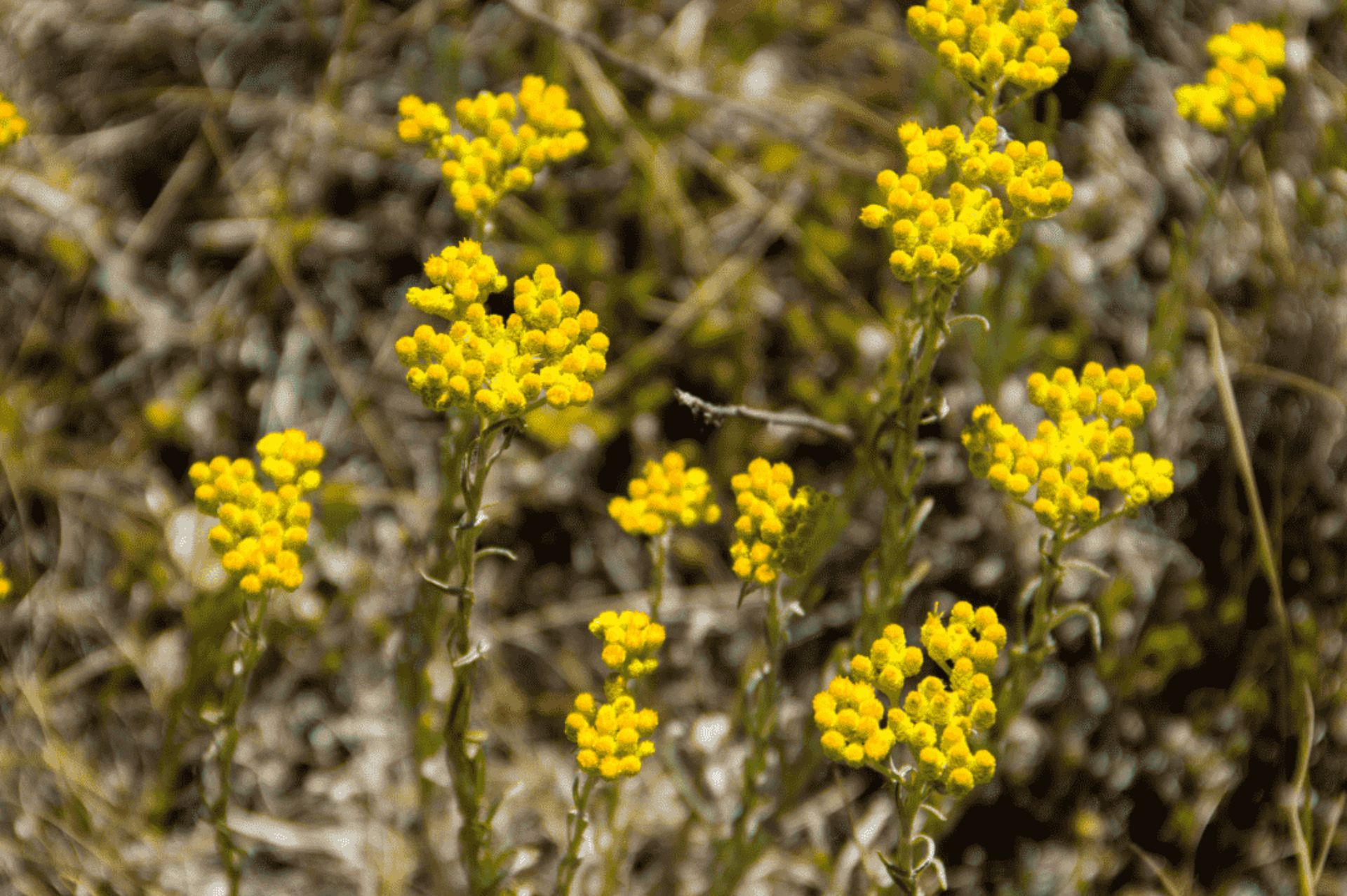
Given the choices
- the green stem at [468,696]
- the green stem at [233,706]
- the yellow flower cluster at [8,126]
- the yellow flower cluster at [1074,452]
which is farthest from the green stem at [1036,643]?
the yellow flower cluster at [8,126]

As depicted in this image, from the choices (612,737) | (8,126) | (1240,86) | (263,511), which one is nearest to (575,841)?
(612,737)

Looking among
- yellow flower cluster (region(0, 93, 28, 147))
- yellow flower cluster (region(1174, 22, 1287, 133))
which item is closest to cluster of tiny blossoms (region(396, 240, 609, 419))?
yellow flower cluster (region(0, 93, 28, 147))

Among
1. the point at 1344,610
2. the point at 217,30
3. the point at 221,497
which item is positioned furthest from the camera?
the point at 217,30

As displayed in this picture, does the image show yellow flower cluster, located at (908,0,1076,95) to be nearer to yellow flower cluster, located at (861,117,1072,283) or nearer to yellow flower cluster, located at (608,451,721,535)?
yellow flower cluster, located at (861,117,1072,283)

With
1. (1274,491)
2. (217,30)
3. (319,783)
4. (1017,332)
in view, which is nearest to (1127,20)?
(1017,332)

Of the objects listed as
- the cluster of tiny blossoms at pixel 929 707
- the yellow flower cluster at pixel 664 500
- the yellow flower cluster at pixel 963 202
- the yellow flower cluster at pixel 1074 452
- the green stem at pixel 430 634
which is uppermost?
the yellow flower cluster at pixel 963 202

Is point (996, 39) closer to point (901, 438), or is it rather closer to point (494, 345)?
point (901, 438)

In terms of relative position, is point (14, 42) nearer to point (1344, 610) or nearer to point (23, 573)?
point (23, 573)

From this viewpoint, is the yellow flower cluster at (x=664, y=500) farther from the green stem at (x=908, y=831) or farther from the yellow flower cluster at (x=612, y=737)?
the green stem at (x=908, y=831)
